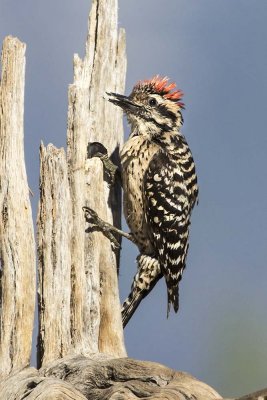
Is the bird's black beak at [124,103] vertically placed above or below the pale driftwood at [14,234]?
above

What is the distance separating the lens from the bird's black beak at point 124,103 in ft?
26.5

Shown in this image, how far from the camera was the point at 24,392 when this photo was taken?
634 centimetres

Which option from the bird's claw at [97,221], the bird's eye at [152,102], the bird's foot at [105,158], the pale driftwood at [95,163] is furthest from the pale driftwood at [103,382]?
the bird's eye at [152,102]

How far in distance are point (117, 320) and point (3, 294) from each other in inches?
37.9

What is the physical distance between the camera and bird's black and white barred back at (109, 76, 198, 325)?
8.84m

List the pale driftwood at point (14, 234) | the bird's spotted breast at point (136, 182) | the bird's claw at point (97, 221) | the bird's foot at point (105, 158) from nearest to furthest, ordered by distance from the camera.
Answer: the pale driftwood at point (14, 234), the bird's claw at point (97, 221), the bird's foot at point (105, 158), the bird's spotted breast at point (136, 182)

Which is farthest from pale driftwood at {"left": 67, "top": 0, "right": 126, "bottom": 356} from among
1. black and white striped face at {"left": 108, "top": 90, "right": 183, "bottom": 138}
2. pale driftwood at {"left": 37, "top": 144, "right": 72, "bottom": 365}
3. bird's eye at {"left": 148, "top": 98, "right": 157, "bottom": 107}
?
bird's eye at {"left": 148, "top": 98, "right": 157, "bottom": 107}

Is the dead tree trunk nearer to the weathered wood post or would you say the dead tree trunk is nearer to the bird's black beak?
the weathered wood post

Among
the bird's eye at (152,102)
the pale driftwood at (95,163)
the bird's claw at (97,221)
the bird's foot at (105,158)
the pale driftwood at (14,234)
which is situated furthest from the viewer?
the bird's eye at (152,102)

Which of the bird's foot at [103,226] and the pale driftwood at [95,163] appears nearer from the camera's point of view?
the pale driftwood at [95,163]

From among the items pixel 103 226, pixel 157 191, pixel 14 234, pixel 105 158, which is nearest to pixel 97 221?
pixel 103 226

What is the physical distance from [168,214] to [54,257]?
213 centimetres

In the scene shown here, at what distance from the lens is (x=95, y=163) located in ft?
25.6

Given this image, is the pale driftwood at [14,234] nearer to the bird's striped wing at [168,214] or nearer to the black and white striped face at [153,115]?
the black and white striped face at [153,115]
